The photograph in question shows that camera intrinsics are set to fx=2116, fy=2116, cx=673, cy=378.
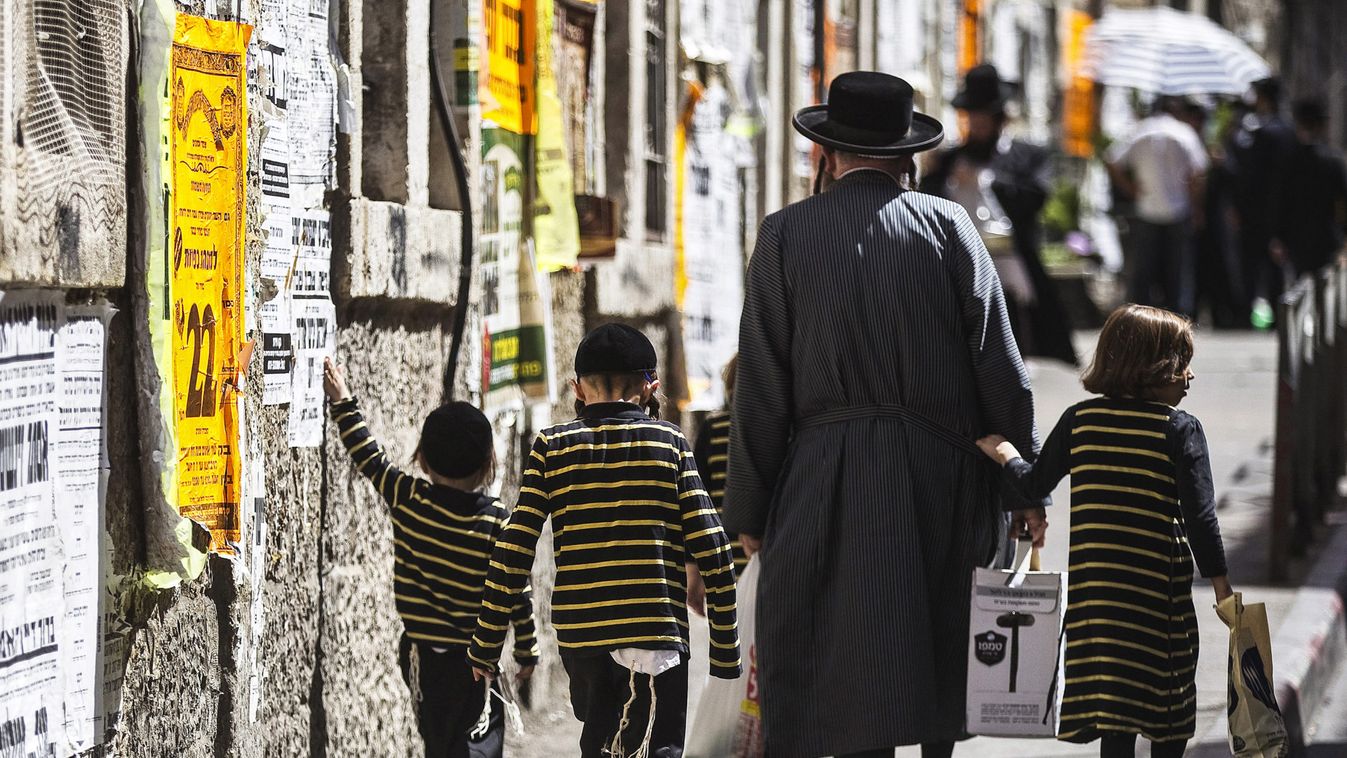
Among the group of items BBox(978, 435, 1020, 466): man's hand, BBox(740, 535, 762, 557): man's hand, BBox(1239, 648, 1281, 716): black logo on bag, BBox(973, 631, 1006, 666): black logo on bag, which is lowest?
BBox(1239, 648, 1281, 716): black logo on bag

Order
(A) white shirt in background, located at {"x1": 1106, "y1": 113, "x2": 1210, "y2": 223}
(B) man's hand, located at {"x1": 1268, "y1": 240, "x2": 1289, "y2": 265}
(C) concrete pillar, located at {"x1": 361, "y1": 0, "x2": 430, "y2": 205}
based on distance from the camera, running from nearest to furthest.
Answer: (C) concrete pillar, located at {"x1": 361, "y1": 0, "x2": 430, "y2": 205} < (B) man's hand, located at {"x1": 1268, "y1": 240, "x2": 1289, "y2": 265} < (A) white shirt in background, located at {"x1": 1106, "y1": 113, "x2": 1210, "y2": 223}

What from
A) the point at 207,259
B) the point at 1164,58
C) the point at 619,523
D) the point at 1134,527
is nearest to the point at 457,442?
the point at 619,523

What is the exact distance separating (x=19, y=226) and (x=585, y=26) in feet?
14.9

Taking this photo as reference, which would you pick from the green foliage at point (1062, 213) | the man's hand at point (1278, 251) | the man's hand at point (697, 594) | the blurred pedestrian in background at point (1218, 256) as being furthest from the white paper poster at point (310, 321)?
the green foliage at point (1062, 213)

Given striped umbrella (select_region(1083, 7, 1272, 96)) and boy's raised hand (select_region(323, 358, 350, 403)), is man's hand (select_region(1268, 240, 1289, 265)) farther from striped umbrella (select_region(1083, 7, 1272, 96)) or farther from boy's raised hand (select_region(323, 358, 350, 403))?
boy's raised hand (select_region(323, 358, 350, 403))

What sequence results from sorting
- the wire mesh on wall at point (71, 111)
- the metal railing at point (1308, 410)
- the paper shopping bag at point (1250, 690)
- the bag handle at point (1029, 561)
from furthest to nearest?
the metal railing at point (1308, 410) → the bag handle at point (1029, 561) → the paper shopping bag at point (1250, 690) → the wire mesh on wall at point (71, 111)

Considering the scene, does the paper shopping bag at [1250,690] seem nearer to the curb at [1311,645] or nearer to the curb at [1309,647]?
the curb at [1309,647]

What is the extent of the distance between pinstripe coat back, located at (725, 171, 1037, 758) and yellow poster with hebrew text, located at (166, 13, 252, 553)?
3.94ft

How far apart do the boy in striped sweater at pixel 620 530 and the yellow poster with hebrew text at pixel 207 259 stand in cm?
64

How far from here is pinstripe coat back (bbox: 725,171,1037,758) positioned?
4.83 m

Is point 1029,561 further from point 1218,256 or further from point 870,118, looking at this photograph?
point 1218,256

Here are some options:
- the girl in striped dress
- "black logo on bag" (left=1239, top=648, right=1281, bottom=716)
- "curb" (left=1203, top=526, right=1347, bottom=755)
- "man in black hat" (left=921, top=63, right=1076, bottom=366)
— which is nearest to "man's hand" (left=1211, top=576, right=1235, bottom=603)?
the girl in striped dress

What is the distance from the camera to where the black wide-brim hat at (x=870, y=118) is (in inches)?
197

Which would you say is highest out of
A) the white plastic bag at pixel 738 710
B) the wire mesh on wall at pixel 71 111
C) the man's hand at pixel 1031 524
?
the wire mesh on wall at pixel 71 111
